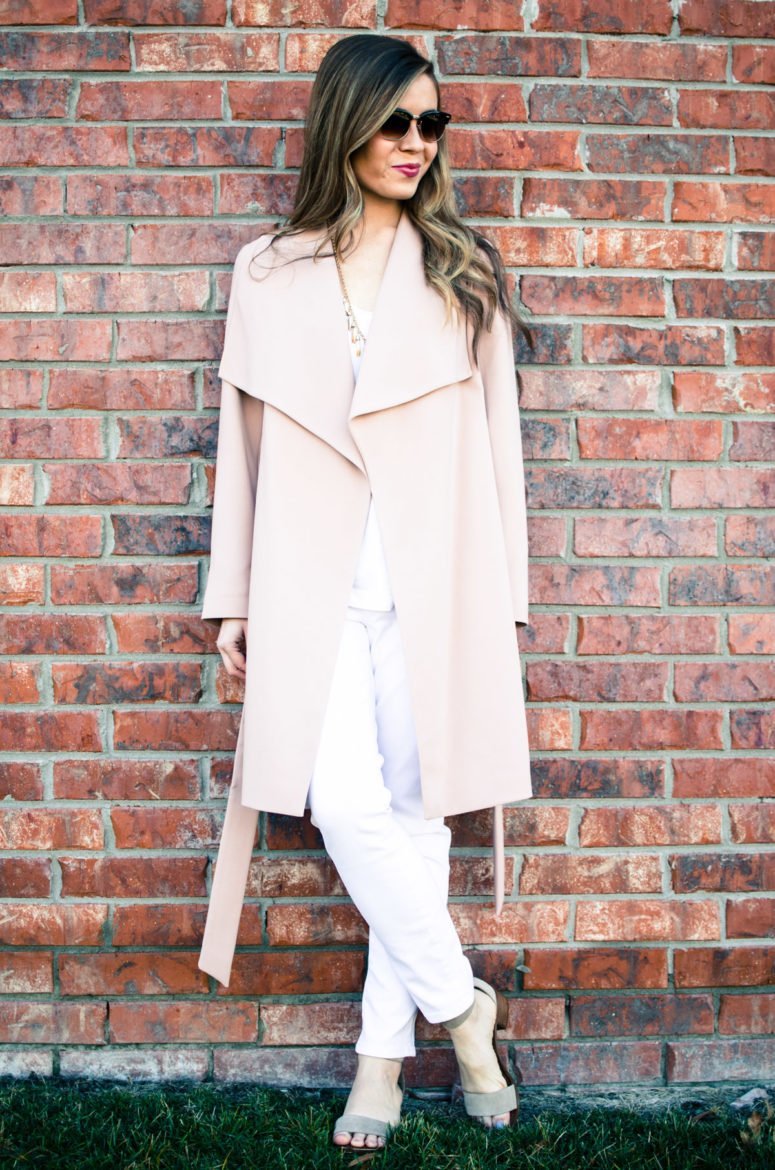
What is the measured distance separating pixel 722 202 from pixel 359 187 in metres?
0.90

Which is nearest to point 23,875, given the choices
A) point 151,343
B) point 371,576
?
point 371,576

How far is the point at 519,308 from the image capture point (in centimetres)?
248

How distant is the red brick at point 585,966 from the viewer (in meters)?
2.54

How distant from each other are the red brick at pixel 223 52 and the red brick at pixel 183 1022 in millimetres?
2233

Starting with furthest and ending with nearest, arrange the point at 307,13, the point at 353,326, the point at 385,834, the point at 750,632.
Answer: the point at 750,632 → the point at 307,13 → the point at 353,326 → the point at 385,834

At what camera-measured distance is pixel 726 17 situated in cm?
247

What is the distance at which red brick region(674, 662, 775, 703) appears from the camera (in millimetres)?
2533

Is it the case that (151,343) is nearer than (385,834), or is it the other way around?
(385,834)

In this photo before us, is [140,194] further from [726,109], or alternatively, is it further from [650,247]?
[726,109]

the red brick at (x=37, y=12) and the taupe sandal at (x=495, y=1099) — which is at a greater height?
the red brick at (x=37, y=12)

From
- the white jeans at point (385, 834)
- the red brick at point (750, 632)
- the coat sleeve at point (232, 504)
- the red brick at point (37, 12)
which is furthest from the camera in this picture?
the red brick at point (750, 632)

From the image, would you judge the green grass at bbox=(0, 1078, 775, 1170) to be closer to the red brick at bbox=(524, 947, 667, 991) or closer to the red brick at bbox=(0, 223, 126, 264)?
the red brick at bbox=(524, 947, 667, 991)

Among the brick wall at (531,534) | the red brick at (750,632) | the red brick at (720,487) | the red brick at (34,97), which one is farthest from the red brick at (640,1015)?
the red brick at (34,97)

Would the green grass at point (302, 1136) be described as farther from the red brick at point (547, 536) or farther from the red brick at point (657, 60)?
the red brick at point (657, 60)
